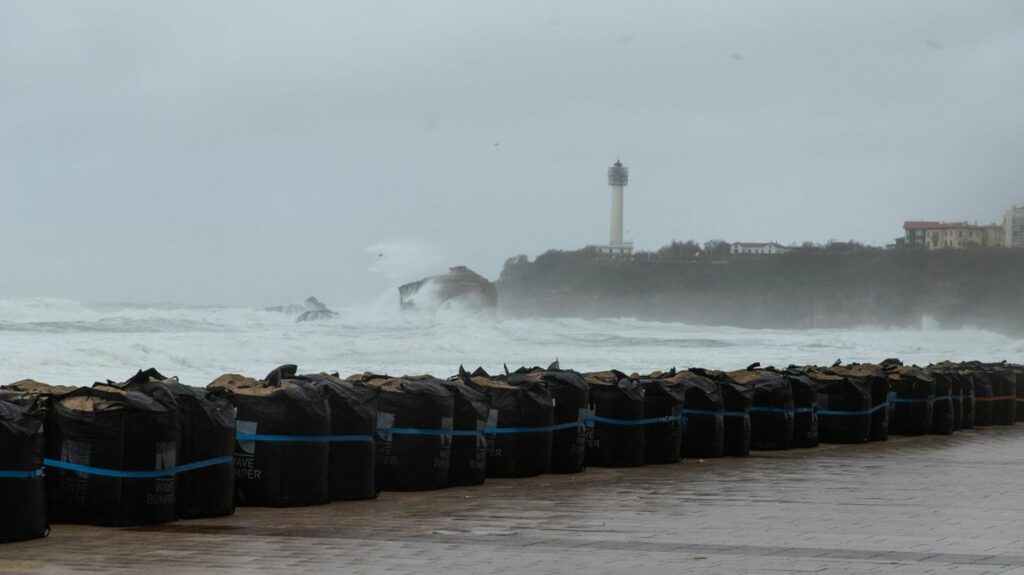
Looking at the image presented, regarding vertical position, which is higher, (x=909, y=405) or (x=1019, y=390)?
(x=1019, y=390)

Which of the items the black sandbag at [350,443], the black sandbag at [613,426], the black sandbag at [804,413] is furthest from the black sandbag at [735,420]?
the black sandbag at [350,443]

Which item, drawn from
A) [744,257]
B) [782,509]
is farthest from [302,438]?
[744,257]

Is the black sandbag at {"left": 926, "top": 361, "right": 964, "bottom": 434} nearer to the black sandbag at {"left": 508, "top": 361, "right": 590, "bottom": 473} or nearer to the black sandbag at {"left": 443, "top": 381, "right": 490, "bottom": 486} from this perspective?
the black sandbag at {"left": 508, "top": 361, "right": 590, "bottom": 473}

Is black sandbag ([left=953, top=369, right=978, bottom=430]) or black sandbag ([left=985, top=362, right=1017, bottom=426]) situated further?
black sandbag ([left=985, top=362, right=1017, bottom=426])

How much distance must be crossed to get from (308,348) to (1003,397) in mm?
26282

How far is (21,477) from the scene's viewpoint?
853cm

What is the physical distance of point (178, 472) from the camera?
9.48 meters

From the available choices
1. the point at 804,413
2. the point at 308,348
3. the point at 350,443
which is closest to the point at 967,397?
the point at 804,413

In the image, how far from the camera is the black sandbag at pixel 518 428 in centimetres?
1255

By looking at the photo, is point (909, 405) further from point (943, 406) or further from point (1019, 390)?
point (1019, 390)

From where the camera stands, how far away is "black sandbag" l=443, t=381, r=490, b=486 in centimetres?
1180

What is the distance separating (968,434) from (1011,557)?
12619 mm

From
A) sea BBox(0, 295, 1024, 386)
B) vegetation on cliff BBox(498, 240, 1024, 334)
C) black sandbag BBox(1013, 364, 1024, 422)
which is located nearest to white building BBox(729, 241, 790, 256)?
vegetation on cliff BBox(498, 240, 1024, 334)

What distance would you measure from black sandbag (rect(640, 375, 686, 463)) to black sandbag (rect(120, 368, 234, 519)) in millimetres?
5361
